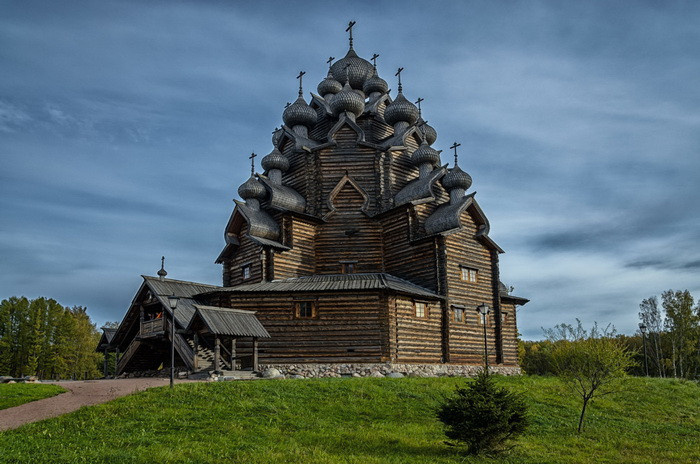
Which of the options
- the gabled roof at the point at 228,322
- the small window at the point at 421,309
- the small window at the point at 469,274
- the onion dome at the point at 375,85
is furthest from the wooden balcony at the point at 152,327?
the onion dome at the point at 375,85

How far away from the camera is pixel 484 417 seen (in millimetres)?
11859

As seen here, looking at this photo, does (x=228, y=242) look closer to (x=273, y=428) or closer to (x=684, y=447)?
(x=273, y=428)

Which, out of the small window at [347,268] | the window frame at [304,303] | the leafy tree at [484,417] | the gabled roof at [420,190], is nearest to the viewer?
the leafy tree at [484,417]

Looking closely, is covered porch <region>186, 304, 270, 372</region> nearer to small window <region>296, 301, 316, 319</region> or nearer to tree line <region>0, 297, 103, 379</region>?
small window <region>296, 301, 316, 319</region>

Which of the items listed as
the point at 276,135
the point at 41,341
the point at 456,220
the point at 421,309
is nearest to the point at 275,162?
the point at 276,135

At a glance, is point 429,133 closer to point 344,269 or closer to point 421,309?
point 344,269

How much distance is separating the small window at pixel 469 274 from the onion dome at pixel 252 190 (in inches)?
460

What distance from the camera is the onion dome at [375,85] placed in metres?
37.0

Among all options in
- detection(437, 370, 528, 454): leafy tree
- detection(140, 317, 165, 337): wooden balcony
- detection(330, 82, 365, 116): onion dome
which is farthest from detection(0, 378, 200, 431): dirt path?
detection(330, 82, 365, 116): onion dome

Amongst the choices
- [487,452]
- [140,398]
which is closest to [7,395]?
[140,398]

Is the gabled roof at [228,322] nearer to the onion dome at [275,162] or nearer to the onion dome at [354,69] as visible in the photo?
the onion dome at [275,162]

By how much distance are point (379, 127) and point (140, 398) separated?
78.4 ft

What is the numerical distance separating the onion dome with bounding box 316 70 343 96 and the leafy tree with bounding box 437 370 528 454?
28.2 m

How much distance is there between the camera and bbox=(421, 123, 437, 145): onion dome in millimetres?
37594
